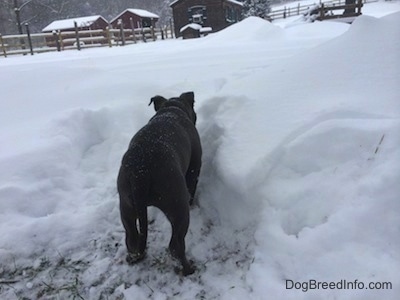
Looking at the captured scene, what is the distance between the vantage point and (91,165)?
376 cm

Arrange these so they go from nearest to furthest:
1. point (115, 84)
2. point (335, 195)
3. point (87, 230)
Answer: point (335, 195) < point (87, 230) < point (115, 84)

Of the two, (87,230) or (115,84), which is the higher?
(115,84)

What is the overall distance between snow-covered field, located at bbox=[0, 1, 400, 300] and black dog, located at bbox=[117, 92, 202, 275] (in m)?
0.32

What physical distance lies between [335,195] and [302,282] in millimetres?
707

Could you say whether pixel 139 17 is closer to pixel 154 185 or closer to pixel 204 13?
pixel 204 13

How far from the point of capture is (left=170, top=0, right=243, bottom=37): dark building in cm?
3023

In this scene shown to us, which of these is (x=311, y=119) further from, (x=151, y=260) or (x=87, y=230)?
(x=87, y=230)

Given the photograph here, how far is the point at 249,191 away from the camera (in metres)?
2.88

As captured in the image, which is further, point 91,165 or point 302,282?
point 91,165

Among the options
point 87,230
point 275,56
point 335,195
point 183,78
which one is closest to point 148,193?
point 87,230

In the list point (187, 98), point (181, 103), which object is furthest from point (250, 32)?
point (181, 103)

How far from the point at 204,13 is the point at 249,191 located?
1237 inches

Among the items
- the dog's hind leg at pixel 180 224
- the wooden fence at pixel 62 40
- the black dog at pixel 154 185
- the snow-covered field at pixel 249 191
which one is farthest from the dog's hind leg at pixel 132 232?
the wooden fence at pixel 62 40

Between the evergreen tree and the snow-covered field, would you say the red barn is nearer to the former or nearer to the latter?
the evergreen tree
